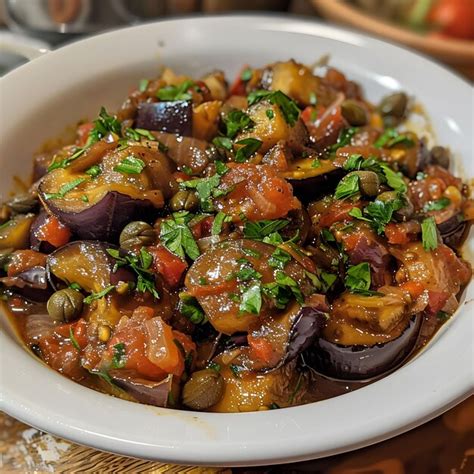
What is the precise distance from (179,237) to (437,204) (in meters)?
1.16

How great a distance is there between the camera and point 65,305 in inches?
89.0

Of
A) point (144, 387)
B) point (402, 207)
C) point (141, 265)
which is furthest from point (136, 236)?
point (402, 207)

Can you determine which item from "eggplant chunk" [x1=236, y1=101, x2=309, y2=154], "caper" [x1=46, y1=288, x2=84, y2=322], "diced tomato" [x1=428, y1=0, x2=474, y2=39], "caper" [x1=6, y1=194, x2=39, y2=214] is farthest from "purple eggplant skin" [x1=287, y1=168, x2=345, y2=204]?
"diced tomato" [x1=428, y1=0, x2=474, y2=39]

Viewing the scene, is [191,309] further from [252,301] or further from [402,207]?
[402,207]

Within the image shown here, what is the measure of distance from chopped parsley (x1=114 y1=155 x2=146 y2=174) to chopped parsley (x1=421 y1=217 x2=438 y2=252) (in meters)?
1.12

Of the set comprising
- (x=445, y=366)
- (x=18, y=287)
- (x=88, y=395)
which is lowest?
(x=18, y=287)

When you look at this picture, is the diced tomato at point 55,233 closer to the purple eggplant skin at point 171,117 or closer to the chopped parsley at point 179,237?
the chopped parsley at point 179,237

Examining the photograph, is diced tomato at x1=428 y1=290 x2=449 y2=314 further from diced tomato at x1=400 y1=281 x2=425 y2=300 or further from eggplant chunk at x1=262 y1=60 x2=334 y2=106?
eggplant chunk at x1=262 y1=60 x2=334 y2=106

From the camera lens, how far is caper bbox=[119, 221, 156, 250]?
7.50 feet

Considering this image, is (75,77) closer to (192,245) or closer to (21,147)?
(21,147)

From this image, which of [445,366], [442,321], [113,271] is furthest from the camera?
[442,321]

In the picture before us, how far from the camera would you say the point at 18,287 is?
243 cm

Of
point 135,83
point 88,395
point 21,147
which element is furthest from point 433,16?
point 88,395

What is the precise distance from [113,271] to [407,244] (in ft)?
3.70
